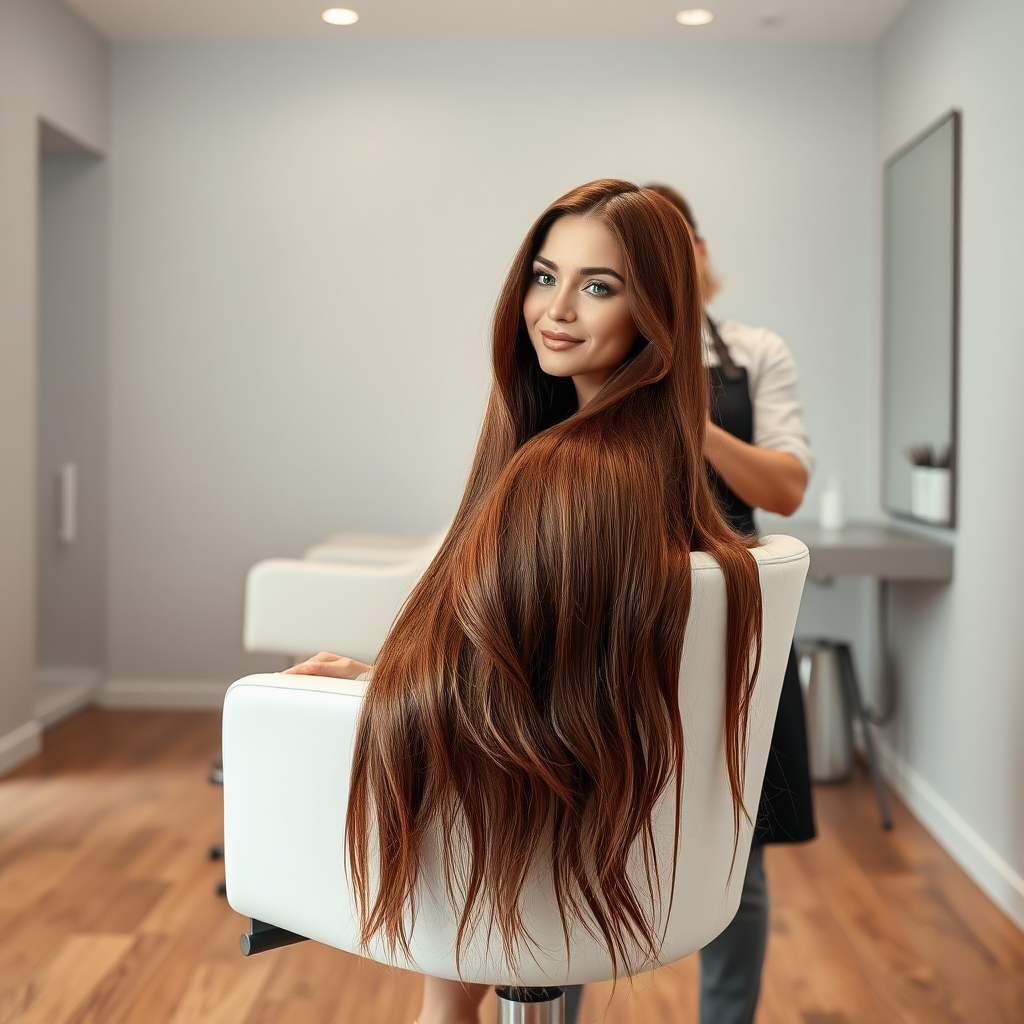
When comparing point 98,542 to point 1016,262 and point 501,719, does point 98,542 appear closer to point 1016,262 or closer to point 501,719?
point 1016,262

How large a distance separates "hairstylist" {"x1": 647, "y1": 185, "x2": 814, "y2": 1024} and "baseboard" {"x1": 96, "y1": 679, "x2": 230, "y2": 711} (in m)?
3.04

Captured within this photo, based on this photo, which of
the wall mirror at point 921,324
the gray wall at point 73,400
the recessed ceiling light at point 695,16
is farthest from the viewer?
the gray wall at point 73,400

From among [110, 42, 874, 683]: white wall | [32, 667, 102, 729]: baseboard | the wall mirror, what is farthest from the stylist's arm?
[32, 667, 102, 729]: baseboard

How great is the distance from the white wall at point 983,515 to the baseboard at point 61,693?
282 centimetres

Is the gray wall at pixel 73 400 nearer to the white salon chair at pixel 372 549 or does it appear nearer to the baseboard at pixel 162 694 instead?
the baseboard at pixel 162 694

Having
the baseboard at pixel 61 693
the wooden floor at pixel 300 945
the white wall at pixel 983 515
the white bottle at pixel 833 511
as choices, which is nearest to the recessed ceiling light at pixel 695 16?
the white wall at pixel 983 515

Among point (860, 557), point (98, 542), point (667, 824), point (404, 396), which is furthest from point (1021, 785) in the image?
point (98, 542)

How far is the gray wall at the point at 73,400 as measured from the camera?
4246 millimetres

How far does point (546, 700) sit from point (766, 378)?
100 cm

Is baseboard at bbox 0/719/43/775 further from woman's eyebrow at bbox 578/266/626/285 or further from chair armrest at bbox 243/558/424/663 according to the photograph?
woman's eyebrow at bbox 578/266/626/285

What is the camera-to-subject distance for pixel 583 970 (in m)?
1.01

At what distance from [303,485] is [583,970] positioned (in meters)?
3.42

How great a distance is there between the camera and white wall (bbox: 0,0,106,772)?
137 inches

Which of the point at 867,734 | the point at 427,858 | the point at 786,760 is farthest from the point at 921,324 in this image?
the point at 427,858
